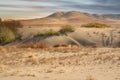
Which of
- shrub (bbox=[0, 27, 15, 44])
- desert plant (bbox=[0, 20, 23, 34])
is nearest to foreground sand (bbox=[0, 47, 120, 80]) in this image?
shrub (bbox=[0, 27, 15, 44])

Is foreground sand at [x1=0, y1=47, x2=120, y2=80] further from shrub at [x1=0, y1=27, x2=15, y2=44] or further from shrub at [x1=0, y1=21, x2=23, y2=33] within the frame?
shrub at [x1=0, y1=21, x2=23, y2=33]

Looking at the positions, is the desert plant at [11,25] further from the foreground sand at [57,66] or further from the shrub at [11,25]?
the foreground sand at [57,66]

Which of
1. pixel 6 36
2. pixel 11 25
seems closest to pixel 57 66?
pixel 6 36

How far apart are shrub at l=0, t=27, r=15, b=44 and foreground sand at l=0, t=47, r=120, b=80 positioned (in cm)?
1737

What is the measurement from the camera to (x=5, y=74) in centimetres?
2338

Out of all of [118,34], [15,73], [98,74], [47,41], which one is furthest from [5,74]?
[118,34]

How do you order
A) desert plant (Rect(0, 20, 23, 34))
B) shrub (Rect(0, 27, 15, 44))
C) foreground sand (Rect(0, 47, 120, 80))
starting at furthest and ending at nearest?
desert plant (Rect(0, 20, 23, 34)) → shrub (Rect(0, 27, 15, 44)) → foreground sand (Rect(0, 47, 120, 80))

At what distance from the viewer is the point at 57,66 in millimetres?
26297

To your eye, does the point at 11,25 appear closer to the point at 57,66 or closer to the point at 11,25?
the point at 11,25

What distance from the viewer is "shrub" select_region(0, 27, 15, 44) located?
53.3 metres

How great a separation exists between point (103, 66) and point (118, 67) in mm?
1147

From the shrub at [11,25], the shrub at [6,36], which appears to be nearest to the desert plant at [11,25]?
the shrub at [11,25]

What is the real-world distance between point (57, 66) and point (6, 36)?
92.4ft

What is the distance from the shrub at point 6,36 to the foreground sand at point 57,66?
57.0 ft
